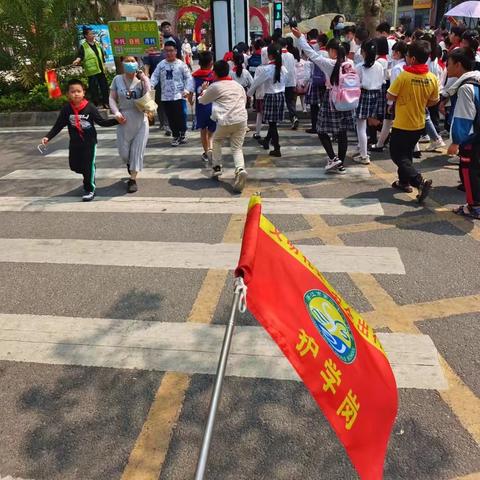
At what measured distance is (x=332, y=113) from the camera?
639 centimetres

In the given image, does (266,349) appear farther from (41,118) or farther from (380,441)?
(41,118)

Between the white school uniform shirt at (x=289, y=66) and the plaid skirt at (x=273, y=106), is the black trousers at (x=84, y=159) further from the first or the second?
the white school uniform shirt at (x=289, y=66)

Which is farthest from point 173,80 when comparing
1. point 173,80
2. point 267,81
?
point 267,81

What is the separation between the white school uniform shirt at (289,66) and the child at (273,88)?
1.24 metres

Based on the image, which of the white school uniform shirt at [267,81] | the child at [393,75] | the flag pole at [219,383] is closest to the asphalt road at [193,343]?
the flag pole at [219,383]

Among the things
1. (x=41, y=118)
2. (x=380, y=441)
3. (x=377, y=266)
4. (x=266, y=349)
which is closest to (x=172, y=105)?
(x=41, y=118)

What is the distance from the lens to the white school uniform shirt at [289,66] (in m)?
8.79

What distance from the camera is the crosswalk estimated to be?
2977 millimetres

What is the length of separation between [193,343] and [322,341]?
5.51 ft

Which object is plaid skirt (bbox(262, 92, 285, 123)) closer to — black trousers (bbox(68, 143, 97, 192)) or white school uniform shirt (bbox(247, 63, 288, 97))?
white school uniform shirt (bbox(247, 63, 288, 97))

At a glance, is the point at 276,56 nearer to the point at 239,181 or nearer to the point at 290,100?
the point at 290,100

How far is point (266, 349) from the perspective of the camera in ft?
9.96

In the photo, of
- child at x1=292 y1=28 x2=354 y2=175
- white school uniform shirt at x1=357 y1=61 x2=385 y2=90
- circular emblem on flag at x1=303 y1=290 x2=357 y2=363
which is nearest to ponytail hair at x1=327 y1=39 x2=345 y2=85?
child at x1=292 y1=28 x2=354 y2=175

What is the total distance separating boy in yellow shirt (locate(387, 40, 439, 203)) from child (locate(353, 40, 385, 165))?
4.46 ft
